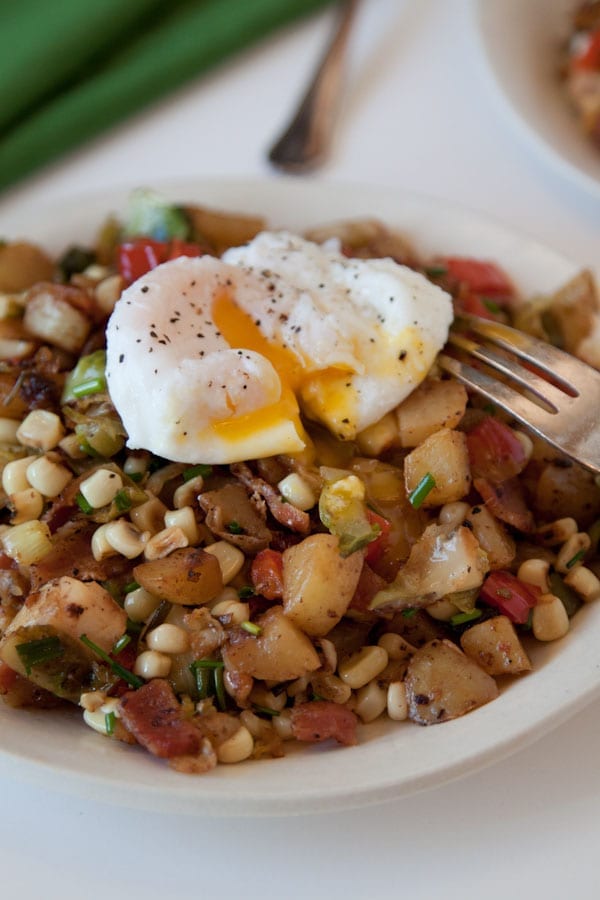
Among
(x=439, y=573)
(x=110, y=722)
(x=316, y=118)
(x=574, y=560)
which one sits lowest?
(x=110, y=722)

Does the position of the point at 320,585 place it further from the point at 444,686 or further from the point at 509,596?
the point at 509,596

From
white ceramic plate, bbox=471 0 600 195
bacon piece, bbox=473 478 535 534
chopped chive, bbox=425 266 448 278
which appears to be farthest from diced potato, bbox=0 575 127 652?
white ceramic plate, bbox=471 0 600 195

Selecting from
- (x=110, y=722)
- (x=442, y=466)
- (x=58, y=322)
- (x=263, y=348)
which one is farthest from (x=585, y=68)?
(x=110, y=722)

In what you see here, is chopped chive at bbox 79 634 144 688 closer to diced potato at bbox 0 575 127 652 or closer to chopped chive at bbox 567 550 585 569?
diced potato at bbox 0 575 127 652

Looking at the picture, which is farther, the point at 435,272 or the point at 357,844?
the point at 435,272

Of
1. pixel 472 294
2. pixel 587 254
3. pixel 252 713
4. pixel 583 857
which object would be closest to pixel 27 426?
pixel 252 713

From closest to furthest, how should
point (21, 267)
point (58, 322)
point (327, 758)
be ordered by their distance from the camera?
point (327, 758) → point (58, 322) → point (21, 267)

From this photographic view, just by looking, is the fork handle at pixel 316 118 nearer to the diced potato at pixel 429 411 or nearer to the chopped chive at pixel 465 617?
the diced potato at pixel 429 411
